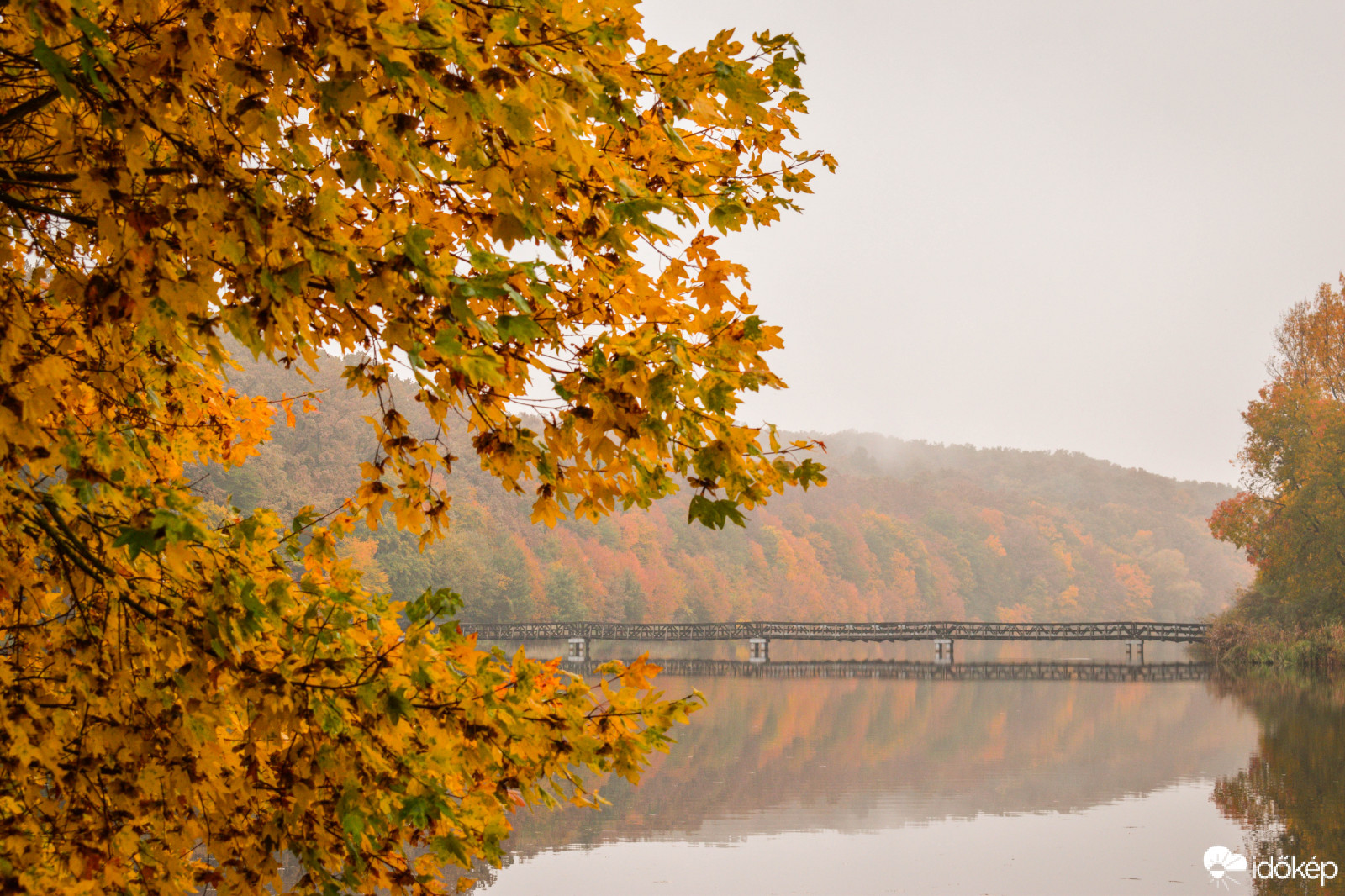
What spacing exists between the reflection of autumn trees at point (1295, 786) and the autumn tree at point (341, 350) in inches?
433

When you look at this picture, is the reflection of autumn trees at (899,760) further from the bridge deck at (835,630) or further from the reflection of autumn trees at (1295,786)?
the bridge deck at (835,630)

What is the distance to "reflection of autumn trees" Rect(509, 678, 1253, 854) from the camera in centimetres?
1603

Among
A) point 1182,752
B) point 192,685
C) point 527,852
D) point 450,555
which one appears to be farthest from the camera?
point 450,555

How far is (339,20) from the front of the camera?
7.30 feet

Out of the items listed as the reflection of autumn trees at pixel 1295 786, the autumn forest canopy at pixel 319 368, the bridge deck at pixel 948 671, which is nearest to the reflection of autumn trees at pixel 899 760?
the reflection of autumn trees at pixel 1295 786

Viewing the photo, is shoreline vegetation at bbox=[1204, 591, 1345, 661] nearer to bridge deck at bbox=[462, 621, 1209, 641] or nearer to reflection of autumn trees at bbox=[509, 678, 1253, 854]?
bridge deck at bbox=[462, 621, 1209, 641]

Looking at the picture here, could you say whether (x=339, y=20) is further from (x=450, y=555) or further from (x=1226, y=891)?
(x=450, y=555)

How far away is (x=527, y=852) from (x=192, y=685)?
37.7 feet

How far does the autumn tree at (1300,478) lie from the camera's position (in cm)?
3275

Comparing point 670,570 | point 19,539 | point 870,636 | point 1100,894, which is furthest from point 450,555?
point 19,539

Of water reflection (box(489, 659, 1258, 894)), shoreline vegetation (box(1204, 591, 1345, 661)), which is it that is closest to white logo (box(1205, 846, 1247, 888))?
water reflection (box(489, 659, 1258, 894))

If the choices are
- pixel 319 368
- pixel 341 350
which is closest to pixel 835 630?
pixel 341 350

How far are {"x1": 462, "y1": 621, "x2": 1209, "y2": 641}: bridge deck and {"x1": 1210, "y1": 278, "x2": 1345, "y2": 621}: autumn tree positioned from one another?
575 centimetres

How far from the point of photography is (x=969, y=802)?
17156 millimetres
